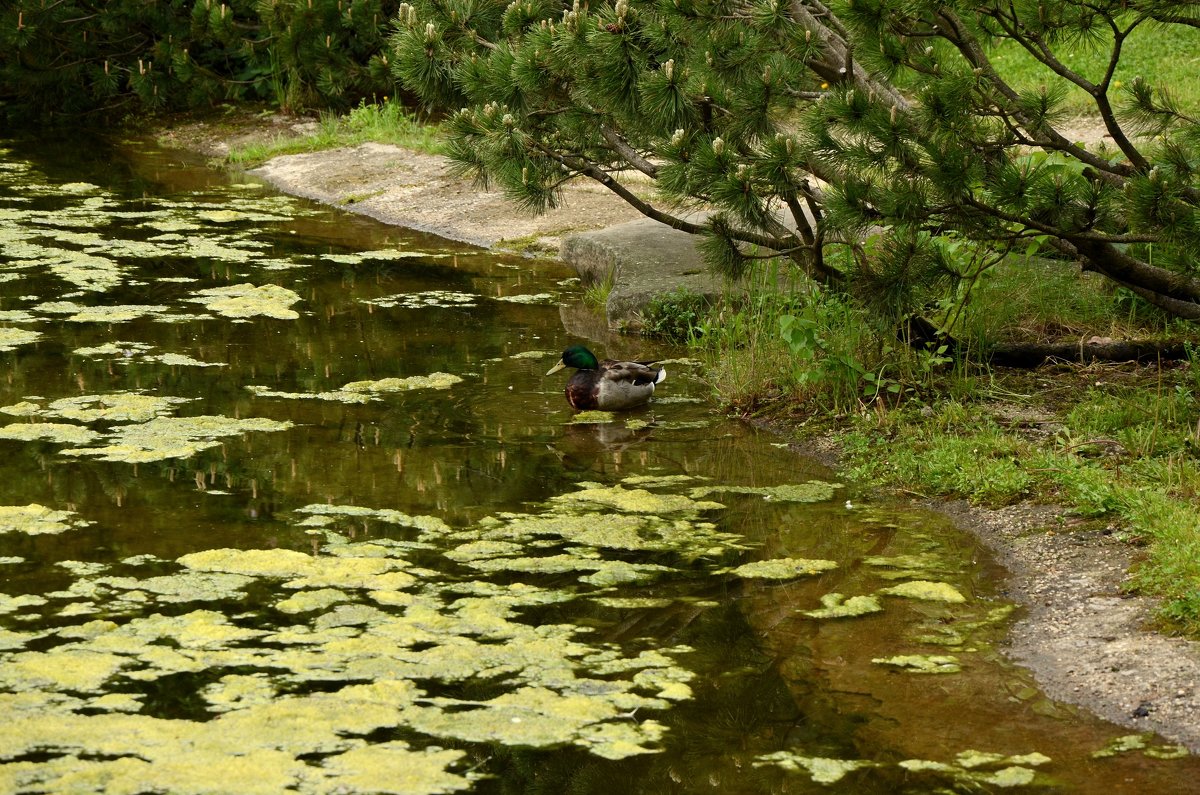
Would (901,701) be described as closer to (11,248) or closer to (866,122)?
(866,122)

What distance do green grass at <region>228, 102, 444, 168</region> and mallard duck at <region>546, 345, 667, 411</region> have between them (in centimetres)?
696


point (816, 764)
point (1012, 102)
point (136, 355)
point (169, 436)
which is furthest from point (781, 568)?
point (136, 355)

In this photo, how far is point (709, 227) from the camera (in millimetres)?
6398

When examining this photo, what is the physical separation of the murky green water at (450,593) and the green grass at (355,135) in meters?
5.77

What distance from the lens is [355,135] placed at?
44.4 feet

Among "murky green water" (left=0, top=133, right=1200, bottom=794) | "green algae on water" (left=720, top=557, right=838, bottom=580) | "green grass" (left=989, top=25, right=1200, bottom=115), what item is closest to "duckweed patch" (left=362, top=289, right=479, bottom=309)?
"murky green water" (left=0, top=133, right=1200, bottom=794)

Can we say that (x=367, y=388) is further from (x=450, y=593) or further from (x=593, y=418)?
(x=450, y=593)

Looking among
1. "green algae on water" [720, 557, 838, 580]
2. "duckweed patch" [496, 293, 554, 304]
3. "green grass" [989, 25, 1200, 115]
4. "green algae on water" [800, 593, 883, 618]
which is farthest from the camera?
"green grass" [989, 25, 1200, 115]

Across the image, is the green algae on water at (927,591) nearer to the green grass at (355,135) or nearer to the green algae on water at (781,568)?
the green algae on water at (781,568)

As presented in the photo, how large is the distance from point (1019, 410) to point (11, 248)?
661cm

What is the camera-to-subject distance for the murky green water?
3426 mm

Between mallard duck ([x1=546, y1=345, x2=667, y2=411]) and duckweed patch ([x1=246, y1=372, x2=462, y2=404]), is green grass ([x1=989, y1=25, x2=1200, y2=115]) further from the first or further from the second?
duckweed patch ([x1=246, y1=372, x2=462, y2=404])

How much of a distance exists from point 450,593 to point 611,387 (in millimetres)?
2189

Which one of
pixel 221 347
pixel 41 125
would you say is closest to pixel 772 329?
pixel 221 347
